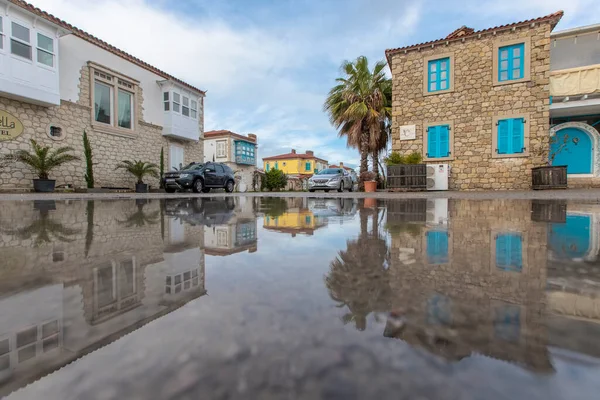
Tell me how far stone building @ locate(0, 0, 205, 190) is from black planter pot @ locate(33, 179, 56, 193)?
0.77 metres

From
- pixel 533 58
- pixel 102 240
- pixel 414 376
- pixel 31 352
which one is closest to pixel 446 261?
pixel 414 376

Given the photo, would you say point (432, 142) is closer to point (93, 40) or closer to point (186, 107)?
point (186, 107)

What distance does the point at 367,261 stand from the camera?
1.17m

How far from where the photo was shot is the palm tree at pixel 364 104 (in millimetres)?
15539

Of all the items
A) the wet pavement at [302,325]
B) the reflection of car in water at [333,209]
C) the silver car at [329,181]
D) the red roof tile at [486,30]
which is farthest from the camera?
the silver car at [329,181]

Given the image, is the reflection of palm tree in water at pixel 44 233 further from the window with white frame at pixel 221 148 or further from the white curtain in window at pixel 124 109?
the window with white frame at pixel 221 148

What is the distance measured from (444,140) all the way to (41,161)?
14625 mm

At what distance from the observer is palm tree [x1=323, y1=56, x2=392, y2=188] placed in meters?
15.5

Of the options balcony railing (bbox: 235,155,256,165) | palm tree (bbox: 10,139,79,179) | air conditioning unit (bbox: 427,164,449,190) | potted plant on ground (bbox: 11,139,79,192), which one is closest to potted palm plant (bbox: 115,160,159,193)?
palm tree (bbox: 10,139,79,179)

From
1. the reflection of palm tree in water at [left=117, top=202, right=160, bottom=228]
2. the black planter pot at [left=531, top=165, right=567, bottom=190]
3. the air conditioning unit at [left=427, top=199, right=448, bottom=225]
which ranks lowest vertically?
the reflection of palm tree in water at [left=117, top=202, right=160, bottom=228]

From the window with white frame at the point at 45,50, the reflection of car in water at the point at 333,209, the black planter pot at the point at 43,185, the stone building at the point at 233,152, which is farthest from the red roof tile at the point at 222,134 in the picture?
the reflection of car in water at the point at 333,209

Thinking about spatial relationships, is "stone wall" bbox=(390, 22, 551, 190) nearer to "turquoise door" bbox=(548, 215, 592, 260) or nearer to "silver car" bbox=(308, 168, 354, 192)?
"silver car" bbox=(308, 168, 354, 192)

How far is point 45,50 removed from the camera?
10.6 m

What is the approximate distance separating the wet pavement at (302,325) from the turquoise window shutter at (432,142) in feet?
39.7
